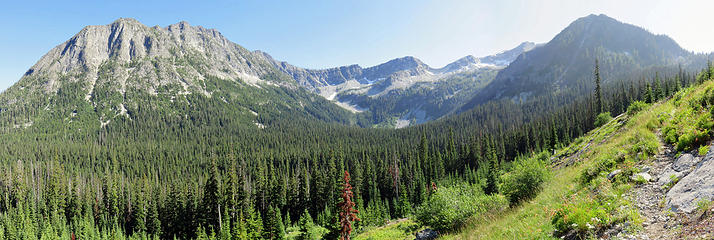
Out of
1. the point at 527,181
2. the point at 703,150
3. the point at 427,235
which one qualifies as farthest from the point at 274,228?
the point at 703,150

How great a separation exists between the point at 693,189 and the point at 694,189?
24 millimetres

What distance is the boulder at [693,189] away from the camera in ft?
25.4

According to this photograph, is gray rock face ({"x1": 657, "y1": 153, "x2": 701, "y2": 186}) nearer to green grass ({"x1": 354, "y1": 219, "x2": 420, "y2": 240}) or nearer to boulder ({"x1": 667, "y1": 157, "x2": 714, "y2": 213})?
boulder ({"x1": 667, "y1": 157, "x2": 714, "y2": 213})

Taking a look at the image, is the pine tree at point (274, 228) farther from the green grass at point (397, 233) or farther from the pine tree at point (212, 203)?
the green grass at point (397, 233)

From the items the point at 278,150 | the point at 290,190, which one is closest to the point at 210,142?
the point at 278,150

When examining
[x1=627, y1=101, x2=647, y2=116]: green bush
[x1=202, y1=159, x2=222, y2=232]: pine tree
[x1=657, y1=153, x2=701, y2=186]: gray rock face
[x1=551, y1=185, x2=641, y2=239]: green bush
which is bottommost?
[x1=202, y1=159, x2=222, y2=232]: pine tree

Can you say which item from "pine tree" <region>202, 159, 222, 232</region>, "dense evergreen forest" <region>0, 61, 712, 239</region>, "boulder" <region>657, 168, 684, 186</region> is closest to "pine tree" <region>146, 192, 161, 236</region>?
"dense evergreen forest" <region>0, 61, 712, 239</region>

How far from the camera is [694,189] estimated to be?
27.0ft

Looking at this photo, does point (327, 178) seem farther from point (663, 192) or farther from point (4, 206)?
point (4, 206)

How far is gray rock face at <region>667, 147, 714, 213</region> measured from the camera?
7.75 m

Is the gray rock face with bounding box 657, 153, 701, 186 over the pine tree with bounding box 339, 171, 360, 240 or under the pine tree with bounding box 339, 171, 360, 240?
over

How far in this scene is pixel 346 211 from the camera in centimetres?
2842

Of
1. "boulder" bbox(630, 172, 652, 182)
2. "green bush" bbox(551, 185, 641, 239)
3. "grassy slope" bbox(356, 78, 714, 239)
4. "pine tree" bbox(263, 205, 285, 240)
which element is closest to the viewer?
"green bush" bbox(551, 185, 641, 239)

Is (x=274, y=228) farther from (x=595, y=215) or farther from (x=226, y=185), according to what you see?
(x=595, y=215)
